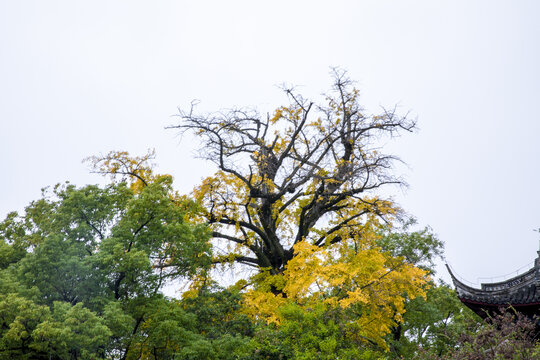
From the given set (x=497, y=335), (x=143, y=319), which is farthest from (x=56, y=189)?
(x=497, y=335)

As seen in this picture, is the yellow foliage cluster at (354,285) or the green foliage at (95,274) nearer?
the green foliage at (95,274)

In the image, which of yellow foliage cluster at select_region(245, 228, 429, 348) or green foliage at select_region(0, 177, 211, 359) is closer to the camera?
green foliage at select_region(0, 177, 211, 359)

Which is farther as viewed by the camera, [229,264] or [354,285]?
[229,264]

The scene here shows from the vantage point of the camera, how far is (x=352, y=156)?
68.3ft

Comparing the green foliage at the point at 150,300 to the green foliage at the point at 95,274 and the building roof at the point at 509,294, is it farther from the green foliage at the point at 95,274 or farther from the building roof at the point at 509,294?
the building roof at the point at 509,294

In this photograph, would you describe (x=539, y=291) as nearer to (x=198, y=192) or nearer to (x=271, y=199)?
(x=271, y=199)

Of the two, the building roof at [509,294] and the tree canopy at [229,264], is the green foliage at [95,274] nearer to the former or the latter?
the tree canopy at [229,264]

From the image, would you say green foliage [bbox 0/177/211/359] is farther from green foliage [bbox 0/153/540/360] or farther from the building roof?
the building roof

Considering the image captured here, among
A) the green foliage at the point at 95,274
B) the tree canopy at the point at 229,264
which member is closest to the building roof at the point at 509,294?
the tree canopy at the point at 229,264

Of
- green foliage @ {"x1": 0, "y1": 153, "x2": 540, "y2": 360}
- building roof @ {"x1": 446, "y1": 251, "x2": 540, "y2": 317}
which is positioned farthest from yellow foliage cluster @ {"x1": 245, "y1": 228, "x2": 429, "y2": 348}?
building roof @ {"x1": 446, "y1": 251, "x2": 540, "y2": 317}

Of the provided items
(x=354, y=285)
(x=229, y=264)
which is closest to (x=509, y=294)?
(x=354, y=285)

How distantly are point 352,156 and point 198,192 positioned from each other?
688cm

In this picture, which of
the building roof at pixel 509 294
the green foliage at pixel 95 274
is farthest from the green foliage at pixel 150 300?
the building roof at pixel 509 294

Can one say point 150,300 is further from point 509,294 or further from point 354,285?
point 509,294
